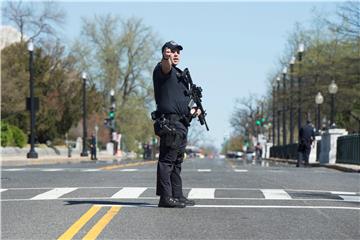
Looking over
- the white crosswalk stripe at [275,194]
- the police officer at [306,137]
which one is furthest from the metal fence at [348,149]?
the white crosswalk stripe at [275,194]

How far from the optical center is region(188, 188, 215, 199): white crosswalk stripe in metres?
13.4

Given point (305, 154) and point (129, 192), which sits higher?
point (305, 154)

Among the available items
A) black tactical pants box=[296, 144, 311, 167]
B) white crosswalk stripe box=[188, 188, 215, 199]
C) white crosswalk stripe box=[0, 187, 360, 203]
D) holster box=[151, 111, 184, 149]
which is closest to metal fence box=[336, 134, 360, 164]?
black tactical pants box=[296, 144, 311, 167]

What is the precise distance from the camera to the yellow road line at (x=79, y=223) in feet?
28.6

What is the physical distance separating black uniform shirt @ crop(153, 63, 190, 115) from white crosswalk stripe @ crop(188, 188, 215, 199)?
99.2 inches

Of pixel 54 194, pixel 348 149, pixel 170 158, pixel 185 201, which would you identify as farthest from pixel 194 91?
pixel 348 149

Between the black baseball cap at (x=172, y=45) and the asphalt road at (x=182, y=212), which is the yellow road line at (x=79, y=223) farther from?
the black baseball cap at (x=172, y=45)

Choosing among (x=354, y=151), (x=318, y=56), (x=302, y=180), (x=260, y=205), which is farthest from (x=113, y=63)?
(x=260, y=205)

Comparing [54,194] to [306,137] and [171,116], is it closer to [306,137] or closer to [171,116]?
[171,116]

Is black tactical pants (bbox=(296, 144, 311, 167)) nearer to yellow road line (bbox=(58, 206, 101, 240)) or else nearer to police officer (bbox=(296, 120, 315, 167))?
police officer (bbox=(296, 120, 315, 167))

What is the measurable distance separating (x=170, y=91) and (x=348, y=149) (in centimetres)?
2410

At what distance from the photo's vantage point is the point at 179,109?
11398 millimetres

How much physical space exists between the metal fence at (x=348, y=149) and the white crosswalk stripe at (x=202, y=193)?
1803cm

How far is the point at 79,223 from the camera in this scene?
32.0 feet
